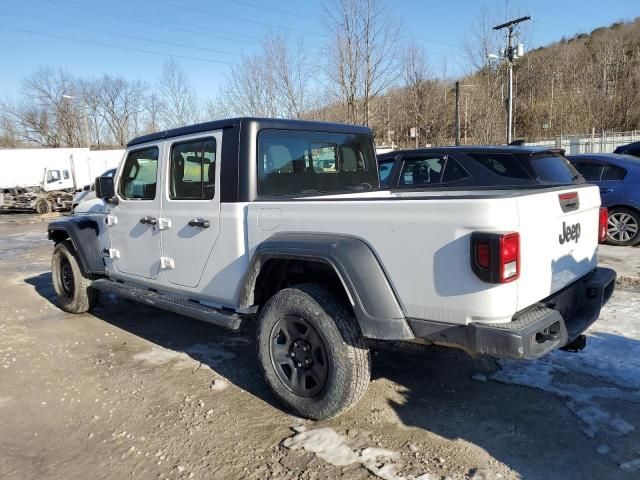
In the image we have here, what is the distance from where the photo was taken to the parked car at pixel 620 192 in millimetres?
8453

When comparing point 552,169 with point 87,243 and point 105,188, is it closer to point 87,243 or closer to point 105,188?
point 105,188

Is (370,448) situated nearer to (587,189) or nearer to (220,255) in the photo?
(220,255)

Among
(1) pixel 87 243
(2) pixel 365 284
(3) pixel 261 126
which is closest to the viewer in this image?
(2) pixel 365 284

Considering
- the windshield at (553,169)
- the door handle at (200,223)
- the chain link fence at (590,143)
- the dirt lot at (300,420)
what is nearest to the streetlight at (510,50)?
the chain link fence at (590,143)

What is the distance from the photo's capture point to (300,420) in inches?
134

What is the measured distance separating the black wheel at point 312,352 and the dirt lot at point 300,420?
20 cm

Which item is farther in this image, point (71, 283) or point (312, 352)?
point (71, 283)

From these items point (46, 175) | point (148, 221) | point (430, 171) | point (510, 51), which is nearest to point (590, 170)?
point (430, 171)

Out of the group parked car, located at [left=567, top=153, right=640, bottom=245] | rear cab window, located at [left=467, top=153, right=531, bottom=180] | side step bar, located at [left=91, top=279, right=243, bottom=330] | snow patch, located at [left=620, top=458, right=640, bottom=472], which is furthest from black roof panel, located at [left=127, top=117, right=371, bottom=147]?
parked car, located at [left=567, top=153, right=640, bottom=245]

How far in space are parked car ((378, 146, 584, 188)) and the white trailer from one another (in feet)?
64.0

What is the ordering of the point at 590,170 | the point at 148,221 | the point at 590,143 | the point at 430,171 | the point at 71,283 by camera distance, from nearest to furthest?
1. the point at 148,221
2. the point at 71,283
3. the point at 430,171
4. the point at 590,170
5. the point at 590,143

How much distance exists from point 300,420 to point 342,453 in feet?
1.63

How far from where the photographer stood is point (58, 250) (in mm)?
6219

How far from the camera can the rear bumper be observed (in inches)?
100
